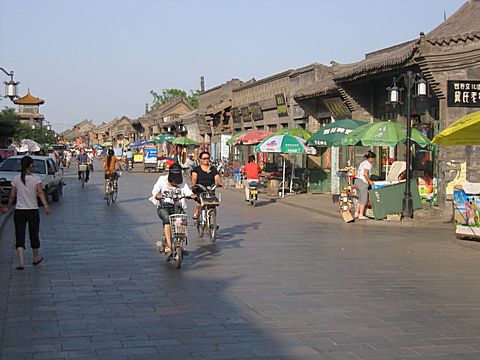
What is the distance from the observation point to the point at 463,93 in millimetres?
15727

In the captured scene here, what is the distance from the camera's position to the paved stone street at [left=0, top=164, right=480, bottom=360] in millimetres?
6270

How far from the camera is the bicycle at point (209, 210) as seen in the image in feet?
44.0

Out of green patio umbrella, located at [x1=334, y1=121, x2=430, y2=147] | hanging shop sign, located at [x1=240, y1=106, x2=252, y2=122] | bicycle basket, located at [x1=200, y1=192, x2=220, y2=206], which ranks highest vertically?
hanging shop sign, located at [x1=240, y1=106, x2=252, y2=122]

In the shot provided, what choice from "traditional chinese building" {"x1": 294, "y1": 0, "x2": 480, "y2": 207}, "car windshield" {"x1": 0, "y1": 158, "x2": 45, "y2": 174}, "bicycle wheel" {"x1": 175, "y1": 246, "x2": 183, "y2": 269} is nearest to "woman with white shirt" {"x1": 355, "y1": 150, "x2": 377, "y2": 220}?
"traditional chinese building" {"x1": 294, "y1": 0, "x2": 480, "y2": 207}

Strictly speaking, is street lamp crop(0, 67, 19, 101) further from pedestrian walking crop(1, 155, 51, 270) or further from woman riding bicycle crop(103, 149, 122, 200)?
pedestrian walking crop(1, 155, 51, 270)

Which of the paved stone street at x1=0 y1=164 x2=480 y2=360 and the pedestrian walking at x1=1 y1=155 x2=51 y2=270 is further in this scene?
the pedestrian walking at x1=1 y1=155 x2=51 y2=270

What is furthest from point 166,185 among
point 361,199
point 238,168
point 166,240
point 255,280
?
point 238,168

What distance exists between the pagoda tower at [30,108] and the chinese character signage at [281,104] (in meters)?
57.5

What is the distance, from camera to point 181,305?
26.1 feet

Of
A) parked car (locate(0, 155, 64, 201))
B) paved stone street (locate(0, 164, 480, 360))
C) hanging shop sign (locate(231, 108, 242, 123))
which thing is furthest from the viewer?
hanging shop sign (locate(231, 108, 242, 123))

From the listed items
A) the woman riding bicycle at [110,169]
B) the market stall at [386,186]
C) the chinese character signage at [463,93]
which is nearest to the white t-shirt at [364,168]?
the market stall at [386,186]

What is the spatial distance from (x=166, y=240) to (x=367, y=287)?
11.3 ft

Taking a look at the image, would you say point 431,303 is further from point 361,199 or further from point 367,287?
point 361,199

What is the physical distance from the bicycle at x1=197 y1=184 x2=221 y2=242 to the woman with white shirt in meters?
5.44
